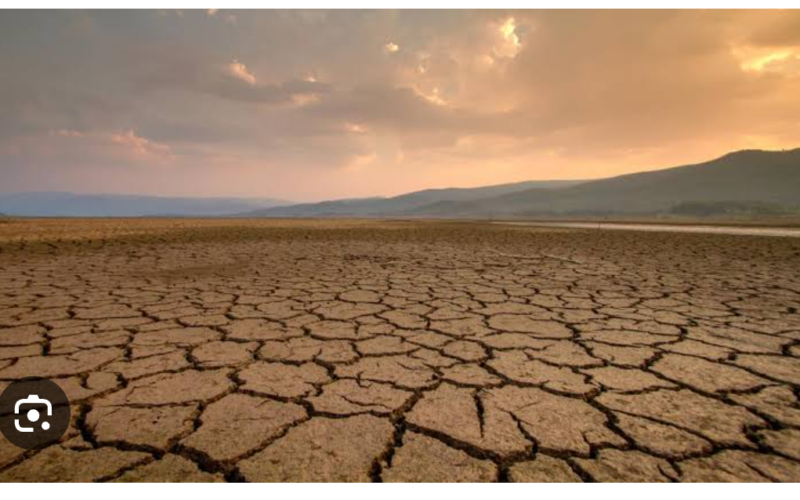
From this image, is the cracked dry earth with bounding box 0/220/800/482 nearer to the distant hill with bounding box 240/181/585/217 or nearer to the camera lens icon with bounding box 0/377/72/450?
the camera lens icon with bounding box 0/377/72/450

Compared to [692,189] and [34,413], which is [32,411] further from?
[692,189]

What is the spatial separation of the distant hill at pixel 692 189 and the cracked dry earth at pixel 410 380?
52.2 m

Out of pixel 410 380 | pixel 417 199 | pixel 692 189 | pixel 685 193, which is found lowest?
pixel 410 380

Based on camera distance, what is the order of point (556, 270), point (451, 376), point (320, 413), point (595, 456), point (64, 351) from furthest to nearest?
point (556, 270), point (64, 351), point (451, 376), point (320, 413), point (595, 456)

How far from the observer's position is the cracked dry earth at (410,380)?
3.49 ft

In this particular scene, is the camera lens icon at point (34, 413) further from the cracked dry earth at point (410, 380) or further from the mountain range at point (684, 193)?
the mountain range at point (684, 193)

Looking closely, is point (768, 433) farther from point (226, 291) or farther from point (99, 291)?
point (99, 291)

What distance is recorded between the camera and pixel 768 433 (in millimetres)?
1200

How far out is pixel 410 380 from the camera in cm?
159

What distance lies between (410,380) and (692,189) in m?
76.4

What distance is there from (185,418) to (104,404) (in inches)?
13.3

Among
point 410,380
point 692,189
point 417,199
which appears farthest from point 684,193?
point 417,199

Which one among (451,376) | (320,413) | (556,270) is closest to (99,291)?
(320,413)

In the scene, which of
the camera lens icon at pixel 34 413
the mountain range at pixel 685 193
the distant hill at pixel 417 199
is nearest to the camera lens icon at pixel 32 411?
the camera lens icon at pixel 34 413
